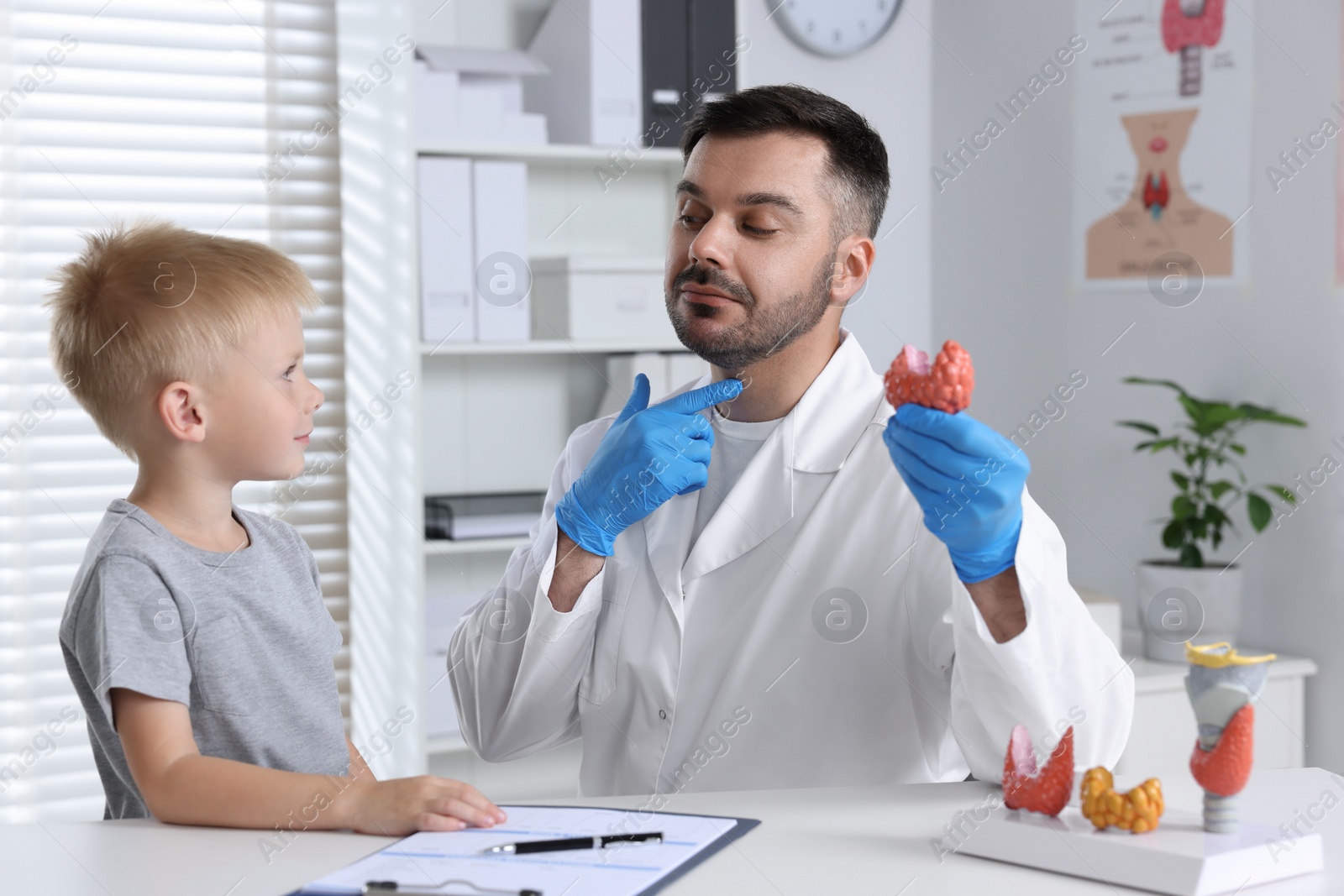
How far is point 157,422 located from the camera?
3.67 ft

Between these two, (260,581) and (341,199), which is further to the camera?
(341,199)

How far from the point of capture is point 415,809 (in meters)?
0.95

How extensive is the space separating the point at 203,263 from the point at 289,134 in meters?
1.51

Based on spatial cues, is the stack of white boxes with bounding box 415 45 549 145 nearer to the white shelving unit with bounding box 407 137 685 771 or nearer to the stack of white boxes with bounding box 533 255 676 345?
the white shelving unit with bounding box 407 137 685 771

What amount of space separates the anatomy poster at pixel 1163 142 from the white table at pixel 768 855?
161 cm

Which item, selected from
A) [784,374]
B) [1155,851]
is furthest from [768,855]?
[784,374]

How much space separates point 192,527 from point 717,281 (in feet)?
2.11

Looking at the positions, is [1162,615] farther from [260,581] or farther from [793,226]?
[260,581]

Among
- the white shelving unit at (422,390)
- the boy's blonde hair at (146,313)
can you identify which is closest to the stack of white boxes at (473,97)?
the white shelving unit at (422,390)

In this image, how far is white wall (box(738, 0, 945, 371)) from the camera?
122 inches

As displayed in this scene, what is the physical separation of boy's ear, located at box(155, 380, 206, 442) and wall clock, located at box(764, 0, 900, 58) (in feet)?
7.22

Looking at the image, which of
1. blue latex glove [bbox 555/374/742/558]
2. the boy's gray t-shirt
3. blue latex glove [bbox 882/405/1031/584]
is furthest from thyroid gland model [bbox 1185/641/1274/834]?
the boy's gray t-shirt

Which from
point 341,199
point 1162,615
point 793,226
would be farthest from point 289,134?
point 1162,615

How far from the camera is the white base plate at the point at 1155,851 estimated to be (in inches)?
32.5
